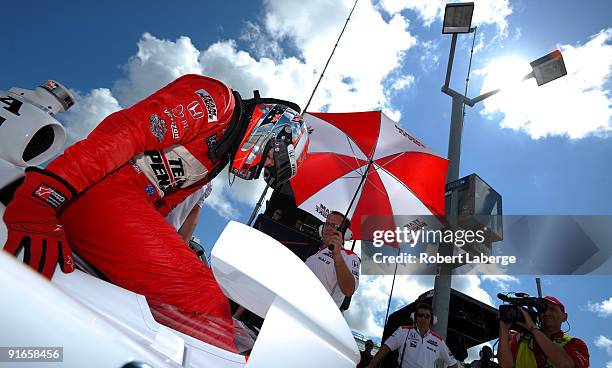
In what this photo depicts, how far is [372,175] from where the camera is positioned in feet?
18.5

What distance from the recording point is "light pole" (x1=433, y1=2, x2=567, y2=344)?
484 cm

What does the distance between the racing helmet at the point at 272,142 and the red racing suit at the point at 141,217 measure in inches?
10.7

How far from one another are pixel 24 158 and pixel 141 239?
1.66ft

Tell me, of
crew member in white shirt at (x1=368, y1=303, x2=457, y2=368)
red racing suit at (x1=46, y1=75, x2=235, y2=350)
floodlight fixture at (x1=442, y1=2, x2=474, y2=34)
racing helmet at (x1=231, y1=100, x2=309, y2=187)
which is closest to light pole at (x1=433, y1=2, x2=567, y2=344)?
floodlight fixture at (x1=442, y1=2, x2=474, y2=34)

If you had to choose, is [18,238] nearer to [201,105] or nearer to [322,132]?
[201,105]

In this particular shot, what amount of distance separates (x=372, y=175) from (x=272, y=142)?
412 centimetres

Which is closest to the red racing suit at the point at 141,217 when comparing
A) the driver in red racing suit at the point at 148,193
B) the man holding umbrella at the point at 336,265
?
the driver in red racing suit at the point at 148,193

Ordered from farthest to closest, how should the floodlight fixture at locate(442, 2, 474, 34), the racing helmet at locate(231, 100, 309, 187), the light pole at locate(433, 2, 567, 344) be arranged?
the floodlight fixture at locate(442, 2, 474, 34), the light pole at locate(433, 2, 567, 344), the racing helmet at locate(231, 100, 309, 187)

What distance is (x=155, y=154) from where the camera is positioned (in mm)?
1416

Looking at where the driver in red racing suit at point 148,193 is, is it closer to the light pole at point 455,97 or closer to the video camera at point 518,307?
the video camera at point 518,307

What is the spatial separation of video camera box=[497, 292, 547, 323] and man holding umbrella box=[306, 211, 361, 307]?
4.46 ft

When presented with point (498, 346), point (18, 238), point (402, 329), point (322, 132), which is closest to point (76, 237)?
point (18, 238)

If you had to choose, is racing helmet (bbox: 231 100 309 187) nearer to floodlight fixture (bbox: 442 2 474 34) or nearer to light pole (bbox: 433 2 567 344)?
light pole (bbox: 433 2 567 344)

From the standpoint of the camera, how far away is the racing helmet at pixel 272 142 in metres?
1.64
